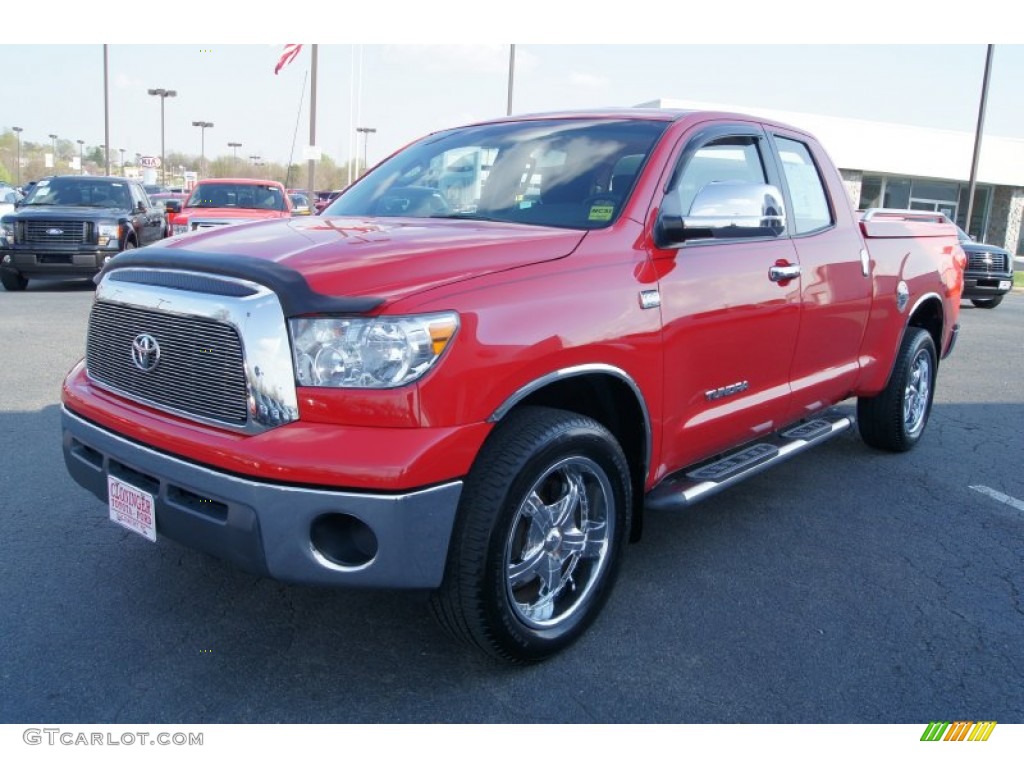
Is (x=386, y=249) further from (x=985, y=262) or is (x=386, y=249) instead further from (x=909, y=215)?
(x=985, y=262)

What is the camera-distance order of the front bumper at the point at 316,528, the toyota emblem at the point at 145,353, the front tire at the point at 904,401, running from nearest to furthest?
the front bumper at the point at 316,528 < the toyota emblem at the point at 145,353 < the front tire at the point at 904,401

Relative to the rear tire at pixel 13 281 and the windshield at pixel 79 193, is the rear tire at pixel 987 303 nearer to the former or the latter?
the windshield at pixel 79 193

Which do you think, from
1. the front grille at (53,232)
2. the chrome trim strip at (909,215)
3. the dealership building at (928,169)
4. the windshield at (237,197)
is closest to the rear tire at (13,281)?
the front grille at (53,232)

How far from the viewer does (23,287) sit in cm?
1325

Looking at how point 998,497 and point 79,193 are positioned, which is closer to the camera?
point 998,497

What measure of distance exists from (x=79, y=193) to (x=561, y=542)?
43.9 feet

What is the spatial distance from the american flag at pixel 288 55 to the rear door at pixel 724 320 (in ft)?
61.3

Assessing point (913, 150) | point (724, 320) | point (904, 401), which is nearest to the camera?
point (724, 320)

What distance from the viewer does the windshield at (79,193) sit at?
13.7 m

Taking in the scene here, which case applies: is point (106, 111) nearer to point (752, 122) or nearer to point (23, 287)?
point (23, 287)

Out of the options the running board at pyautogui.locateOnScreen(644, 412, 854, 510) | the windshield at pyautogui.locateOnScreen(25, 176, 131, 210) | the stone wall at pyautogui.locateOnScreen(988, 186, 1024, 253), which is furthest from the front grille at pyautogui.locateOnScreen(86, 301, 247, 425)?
the stone wall at pyautogui.locateOnScreen(988, 186, 1024, 253)

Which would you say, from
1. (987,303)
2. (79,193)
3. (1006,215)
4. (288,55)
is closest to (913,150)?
(1006,215)

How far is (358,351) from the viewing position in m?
2.49
